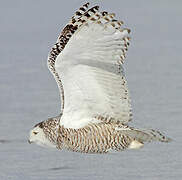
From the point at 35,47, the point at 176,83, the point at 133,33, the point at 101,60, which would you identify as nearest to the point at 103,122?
the point at 101,60

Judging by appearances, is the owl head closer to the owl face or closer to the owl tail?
the owl face

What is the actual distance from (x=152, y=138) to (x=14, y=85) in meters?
3.50

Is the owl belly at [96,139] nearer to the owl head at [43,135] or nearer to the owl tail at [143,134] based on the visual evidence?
the owl tail at [143,134]

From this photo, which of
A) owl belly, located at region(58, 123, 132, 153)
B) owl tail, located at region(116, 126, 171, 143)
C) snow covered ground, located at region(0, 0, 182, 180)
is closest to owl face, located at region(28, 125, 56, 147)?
snow covered ground, located at region(0, 0, 182, 180)

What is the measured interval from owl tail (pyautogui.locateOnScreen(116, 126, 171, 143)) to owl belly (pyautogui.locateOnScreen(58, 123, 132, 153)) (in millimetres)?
71

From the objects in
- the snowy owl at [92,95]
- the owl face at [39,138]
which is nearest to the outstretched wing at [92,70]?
the snowy owl at [92,95]

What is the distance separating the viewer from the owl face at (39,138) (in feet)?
23.5

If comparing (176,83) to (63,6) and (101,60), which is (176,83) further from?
(63,6)

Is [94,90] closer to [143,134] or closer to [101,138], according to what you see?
[101,138]

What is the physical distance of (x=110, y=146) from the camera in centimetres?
692

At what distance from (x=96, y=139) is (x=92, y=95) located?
404 millimetres

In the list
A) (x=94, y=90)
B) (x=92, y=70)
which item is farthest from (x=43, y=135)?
(x=92, y=70)

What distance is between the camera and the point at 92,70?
6621 millimetres

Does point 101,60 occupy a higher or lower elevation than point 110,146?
higher
